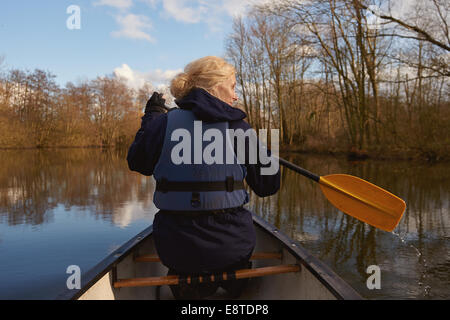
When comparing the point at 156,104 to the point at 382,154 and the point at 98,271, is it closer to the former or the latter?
the point at 98,271

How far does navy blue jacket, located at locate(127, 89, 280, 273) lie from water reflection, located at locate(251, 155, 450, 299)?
2.00 m

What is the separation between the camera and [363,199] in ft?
8.86

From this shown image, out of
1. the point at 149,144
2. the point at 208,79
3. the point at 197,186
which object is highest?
the point at 208,79

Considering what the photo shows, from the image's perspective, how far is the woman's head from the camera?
1.73 m

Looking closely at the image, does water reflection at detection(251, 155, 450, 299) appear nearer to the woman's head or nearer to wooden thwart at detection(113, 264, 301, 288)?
wooden thwart at detection(113, 264, 301, 288)

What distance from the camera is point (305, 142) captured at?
2338 centimetres

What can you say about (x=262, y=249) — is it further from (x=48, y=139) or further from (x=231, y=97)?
(x=48, y=139)

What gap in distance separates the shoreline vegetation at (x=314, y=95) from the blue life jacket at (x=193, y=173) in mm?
688

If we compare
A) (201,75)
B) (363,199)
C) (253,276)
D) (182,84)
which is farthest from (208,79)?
(363,199)

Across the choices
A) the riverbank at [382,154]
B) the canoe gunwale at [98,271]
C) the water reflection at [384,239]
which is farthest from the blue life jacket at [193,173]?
the riverbank at [382,154]

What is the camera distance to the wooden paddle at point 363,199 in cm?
258

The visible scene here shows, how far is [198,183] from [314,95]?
19.1 m

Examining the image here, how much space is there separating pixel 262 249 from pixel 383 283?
129 cm

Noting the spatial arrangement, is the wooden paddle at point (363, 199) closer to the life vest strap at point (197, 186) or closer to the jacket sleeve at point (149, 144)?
the life vest strap at point (197, 186)
